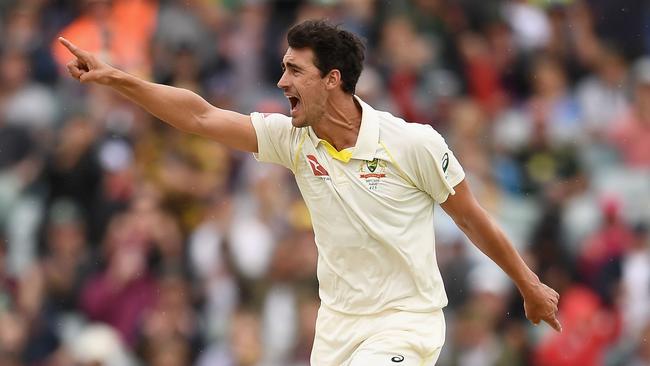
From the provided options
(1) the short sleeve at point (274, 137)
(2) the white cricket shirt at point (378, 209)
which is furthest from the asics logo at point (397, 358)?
(1) the short sleeve at point (274, 137)

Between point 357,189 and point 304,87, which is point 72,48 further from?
point 357,189

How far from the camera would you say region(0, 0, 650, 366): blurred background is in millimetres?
12336

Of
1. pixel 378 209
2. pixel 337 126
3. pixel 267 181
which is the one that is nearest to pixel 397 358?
pixel 378 209

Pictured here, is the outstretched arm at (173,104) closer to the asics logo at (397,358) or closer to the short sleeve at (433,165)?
the short sleeve at (433,165)

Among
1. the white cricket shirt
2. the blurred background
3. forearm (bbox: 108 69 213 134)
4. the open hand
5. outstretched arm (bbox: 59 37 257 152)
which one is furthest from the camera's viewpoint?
the blurred background

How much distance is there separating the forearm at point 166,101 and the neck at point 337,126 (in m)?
0.58

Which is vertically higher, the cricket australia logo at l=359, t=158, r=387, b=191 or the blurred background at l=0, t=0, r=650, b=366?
the cricket australia logo at l=359, t=158, r=387, b=191

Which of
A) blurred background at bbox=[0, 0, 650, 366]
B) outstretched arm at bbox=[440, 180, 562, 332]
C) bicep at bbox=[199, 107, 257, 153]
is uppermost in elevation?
bicep at bbox=[199, 107, 257, 153]

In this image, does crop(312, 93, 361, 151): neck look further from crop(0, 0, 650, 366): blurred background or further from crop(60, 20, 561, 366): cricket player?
crop(0, 0, 650, 366): blurred background

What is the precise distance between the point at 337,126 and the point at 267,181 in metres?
5.80

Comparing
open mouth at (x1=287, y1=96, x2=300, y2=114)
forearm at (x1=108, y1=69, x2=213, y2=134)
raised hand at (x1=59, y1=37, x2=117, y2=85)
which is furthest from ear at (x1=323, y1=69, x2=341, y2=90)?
raised hand at (x1=59, y1=37, x2=117, y2=85)

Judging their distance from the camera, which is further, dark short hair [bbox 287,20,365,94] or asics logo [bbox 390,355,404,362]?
dark short hair [bbox 287,20,365,94]

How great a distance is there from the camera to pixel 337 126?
7.34m

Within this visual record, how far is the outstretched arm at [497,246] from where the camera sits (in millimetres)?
7371
